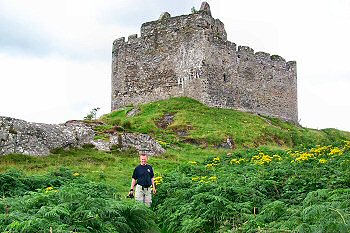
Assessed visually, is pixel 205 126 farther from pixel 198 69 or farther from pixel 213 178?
pixel 213 178

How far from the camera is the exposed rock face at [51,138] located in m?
29.0

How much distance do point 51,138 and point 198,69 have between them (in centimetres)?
1875

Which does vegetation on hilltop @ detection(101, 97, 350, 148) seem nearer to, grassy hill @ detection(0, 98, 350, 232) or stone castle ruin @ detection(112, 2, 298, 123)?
stone castle ruin @ detection(112, 2, 298, 123)

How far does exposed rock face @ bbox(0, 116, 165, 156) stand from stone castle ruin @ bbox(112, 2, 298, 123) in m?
14.3

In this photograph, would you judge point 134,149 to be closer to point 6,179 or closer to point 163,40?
point 6,179

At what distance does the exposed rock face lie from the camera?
2902cm

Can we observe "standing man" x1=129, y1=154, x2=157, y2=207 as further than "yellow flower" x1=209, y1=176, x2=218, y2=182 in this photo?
Yes

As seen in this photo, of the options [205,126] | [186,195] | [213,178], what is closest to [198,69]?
[205,126]

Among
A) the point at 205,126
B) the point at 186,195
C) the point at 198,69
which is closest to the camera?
the point at 186,195

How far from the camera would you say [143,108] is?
47.7 m

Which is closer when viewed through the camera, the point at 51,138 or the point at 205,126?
the point at 51,138

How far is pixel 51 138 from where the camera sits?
30.6 m

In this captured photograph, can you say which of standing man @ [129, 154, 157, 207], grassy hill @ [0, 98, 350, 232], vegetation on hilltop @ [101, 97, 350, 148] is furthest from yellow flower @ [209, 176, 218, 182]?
vegetation on hilltop @ [101, 97, 350, 148]

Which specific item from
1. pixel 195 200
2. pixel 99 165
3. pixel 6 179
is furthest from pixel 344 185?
pixel 99 165
